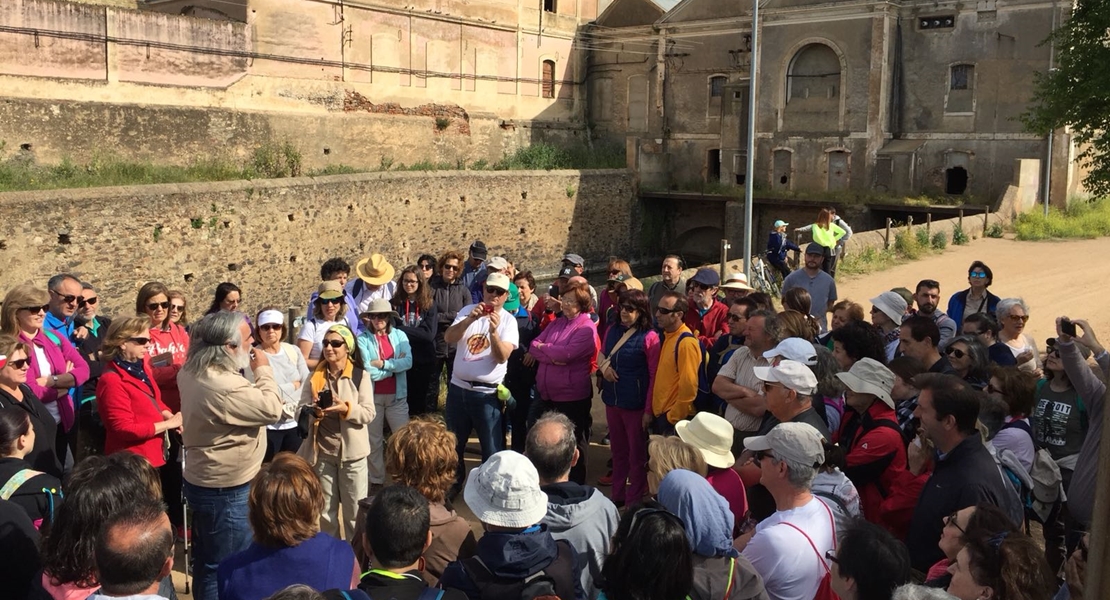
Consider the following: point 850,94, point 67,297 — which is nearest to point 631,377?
point 67,297

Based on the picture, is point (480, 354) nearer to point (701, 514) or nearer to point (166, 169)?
point (701, 514)

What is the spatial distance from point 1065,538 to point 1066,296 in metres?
11.4

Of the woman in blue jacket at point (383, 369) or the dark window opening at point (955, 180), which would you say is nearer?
the woman in blue jacket at point (383, 369)

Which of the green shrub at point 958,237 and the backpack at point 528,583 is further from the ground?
the green shrub at point 958,237

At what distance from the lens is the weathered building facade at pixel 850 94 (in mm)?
25516

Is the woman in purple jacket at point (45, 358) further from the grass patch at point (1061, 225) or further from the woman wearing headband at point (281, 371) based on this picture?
the grass patch at point (1061, 225)

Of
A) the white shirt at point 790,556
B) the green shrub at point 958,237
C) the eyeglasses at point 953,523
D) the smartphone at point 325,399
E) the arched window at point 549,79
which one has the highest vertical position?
the arched window at point 549,79

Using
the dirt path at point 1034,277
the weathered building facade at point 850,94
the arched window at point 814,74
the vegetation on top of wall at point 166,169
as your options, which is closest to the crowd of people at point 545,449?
the dirt path at point 1034,277

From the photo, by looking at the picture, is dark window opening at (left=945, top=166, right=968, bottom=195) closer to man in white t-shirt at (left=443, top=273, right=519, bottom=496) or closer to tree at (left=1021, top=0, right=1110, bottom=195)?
tree at (left=1021, top=0, right=1110, bottom=195)

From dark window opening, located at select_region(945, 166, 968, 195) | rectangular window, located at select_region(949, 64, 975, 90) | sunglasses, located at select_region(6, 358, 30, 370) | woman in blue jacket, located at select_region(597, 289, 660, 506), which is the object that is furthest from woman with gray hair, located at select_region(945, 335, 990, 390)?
rectangular window, located at select_region(949, 64, 975, 90)

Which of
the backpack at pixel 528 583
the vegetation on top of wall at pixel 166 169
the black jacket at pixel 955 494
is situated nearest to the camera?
the backpack at pixel 528 583

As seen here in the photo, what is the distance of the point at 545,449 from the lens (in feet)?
12.6

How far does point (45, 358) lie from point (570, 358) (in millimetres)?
3325

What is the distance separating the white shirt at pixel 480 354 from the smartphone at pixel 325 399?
1.13 meters
